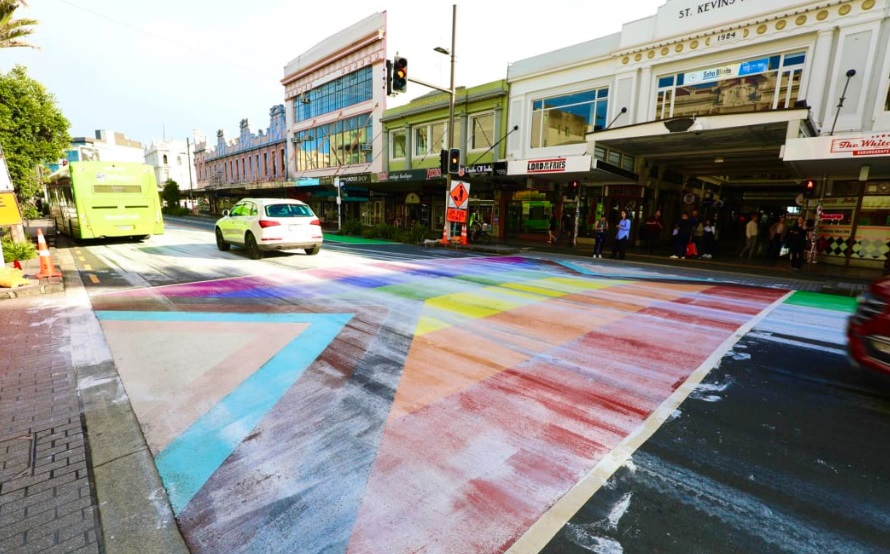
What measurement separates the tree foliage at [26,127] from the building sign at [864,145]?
23269mm

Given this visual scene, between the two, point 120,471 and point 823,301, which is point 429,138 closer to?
point 823,301

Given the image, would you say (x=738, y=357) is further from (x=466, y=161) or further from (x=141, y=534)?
(x=466, y=161)

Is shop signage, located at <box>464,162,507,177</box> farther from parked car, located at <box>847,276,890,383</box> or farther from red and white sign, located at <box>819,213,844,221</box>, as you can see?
parked car, located at <box>847,276,890,383</box>

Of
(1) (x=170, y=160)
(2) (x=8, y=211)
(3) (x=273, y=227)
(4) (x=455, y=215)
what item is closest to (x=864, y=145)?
(4) (x=455, y=215)

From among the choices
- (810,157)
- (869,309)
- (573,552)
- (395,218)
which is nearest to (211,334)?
(573,552)

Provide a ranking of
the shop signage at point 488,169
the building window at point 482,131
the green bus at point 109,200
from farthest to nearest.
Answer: the building window at point 482,131
the shop signage at point 488,169
the green bus at point 109,200

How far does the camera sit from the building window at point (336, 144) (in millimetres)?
29484

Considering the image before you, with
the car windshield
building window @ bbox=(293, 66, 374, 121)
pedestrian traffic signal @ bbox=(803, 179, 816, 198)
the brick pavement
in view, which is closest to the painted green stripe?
pedestrian traffic signal @ bbox=(803, 179, 816, 198)

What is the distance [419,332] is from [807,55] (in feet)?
53.1

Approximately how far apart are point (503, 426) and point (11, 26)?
71.6ft

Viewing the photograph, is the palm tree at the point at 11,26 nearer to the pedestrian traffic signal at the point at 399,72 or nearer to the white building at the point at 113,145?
the pedestrian traffic signal at the point at 399,72

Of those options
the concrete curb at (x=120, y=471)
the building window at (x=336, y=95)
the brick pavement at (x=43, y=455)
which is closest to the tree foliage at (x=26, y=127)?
the brick pavement at (x=43, y=455)

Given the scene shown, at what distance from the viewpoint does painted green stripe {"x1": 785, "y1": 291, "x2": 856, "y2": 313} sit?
25.2ft

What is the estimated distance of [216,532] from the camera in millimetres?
2236
